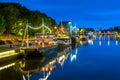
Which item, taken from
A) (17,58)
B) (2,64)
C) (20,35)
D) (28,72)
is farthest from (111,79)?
(20,35)

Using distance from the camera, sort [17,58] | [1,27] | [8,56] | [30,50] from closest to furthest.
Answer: [8,56], [17,58], [30,50], [1,27]

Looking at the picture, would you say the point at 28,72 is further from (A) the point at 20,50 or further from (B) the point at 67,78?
(A) the point at 20,50

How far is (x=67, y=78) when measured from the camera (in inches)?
1077

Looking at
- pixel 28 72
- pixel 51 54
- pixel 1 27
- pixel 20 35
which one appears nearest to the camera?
pixel 28 72

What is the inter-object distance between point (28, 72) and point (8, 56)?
5.67m

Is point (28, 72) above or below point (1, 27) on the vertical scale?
below

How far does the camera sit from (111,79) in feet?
89.5

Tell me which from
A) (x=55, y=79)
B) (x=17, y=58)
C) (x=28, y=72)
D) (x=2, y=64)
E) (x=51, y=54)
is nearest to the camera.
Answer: (x=55, y=79)

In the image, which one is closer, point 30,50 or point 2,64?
point 2,64

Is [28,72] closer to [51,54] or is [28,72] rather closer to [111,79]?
[111,79]

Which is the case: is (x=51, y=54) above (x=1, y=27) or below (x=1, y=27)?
below

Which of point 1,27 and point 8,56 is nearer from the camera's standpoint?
point 8,56

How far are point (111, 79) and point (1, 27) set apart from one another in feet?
106

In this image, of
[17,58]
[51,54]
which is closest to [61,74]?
[17,58]
